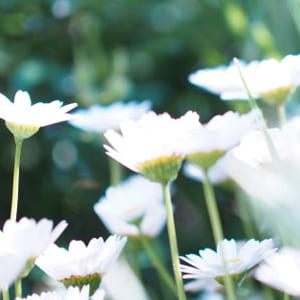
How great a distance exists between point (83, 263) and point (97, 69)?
83cm

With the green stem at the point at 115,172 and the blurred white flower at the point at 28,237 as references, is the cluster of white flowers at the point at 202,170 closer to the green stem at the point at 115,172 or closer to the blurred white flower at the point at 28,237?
the blurred white flower at the point at 28,237

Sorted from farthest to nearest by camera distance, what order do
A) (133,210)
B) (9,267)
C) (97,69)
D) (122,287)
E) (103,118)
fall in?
(97,69), (103,118), (133,210), (122,287), (9,267)

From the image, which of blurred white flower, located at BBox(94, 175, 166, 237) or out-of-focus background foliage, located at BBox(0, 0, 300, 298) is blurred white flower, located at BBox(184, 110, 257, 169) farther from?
out-of-focus background foliage, located at BBox(0, 0, 300, 298)

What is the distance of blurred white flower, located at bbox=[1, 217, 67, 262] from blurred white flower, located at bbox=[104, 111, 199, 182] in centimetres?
7

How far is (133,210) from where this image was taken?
0.58 meters

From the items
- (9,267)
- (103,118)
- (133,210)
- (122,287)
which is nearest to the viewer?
(9,267)

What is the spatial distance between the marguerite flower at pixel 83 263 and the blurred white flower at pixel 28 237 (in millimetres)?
33

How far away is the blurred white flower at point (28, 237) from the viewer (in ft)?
1.09

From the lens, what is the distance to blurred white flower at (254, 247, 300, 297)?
305 millimetres

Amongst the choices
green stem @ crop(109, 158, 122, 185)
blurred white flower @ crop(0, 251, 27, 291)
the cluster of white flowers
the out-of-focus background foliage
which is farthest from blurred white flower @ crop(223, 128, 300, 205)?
the out-of-focus background foliage

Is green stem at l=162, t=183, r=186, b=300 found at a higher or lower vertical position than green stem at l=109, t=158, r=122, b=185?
lower

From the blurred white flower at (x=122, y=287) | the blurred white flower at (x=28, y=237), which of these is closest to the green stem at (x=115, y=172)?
the blurred white flower at (x=122, y=287)

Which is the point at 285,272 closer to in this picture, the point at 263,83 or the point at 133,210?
the point at 263,83

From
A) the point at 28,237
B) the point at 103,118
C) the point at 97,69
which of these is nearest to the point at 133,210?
the point at 103,118
